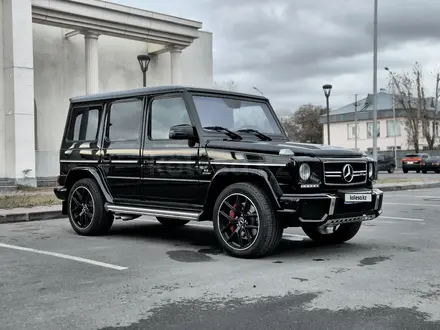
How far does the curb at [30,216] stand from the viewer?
10.6m

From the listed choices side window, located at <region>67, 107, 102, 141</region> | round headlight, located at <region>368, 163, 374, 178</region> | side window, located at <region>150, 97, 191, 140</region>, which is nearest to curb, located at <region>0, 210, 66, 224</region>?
side window, located at <region>67, 107, 102, 141</region>

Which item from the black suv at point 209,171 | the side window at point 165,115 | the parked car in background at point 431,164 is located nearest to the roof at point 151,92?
the black suv at point 209,171

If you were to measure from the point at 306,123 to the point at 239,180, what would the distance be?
266ft

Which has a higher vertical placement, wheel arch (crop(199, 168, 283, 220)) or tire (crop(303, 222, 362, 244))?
wheel arch (crop(199, 168, 283, 220))

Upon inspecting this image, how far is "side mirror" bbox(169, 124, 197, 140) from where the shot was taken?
6.72 meters

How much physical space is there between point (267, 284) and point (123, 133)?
383cm

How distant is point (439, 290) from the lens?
4805 millimetres

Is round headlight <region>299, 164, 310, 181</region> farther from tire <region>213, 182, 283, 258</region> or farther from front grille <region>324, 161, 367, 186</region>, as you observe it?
tire <region>213, 182, 283, 258</region>

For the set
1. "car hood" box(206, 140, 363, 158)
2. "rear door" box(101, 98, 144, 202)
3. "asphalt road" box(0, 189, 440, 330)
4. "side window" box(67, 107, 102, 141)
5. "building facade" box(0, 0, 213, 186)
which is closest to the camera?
"asphalt road" box(0, 189, 440, 330)

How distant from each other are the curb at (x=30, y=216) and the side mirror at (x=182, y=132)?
542 centimetres

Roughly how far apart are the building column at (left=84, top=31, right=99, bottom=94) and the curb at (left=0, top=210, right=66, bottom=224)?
36.8 feet

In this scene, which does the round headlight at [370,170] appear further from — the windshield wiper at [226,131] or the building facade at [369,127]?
the building facade at [369,127]

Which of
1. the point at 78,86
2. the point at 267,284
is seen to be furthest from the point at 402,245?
the point at 78,86

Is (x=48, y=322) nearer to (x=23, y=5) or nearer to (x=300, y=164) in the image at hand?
(x=300, y=164)
